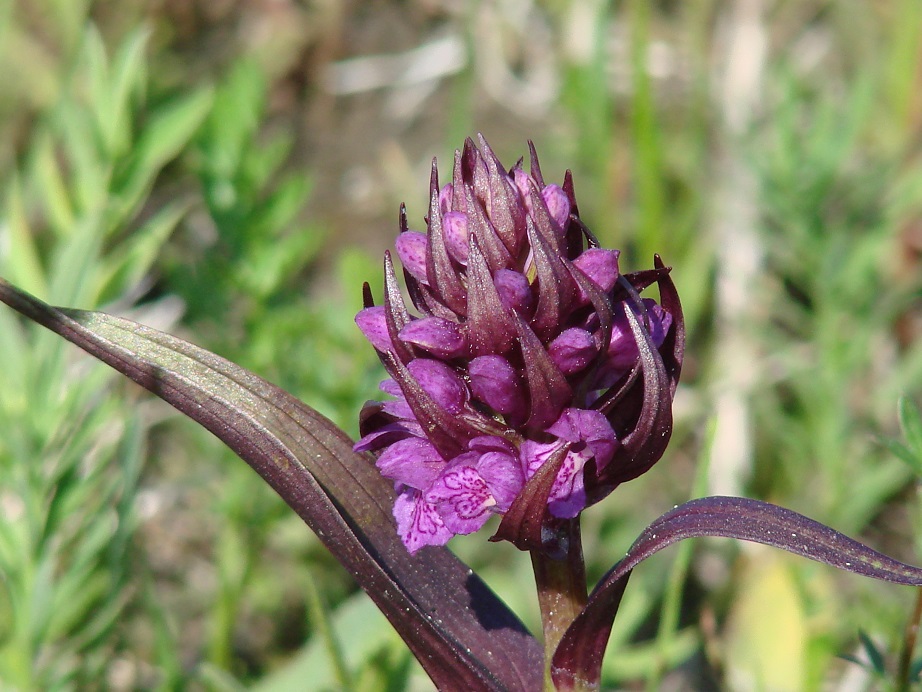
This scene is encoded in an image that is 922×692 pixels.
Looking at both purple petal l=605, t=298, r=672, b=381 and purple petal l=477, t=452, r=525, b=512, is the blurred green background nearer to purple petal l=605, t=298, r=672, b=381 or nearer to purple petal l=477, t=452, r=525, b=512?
purple petal l=605, t=298, r=672, b=381

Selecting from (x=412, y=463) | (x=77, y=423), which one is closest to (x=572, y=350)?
(x=412, y=463)

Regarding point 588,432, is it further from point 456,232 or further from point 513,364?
point 456,232

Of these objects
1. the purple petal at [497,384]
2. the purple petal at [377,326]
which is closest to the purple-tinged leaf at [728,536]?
the purple petal at [497,384]

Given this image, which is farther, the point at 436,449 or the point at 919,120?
the point at 919,120

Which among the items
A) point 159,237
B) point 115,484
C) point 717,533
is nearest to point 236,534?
point 115,484

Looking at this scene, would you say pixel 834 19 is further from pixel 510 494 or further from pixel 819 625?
pixel 510 494
